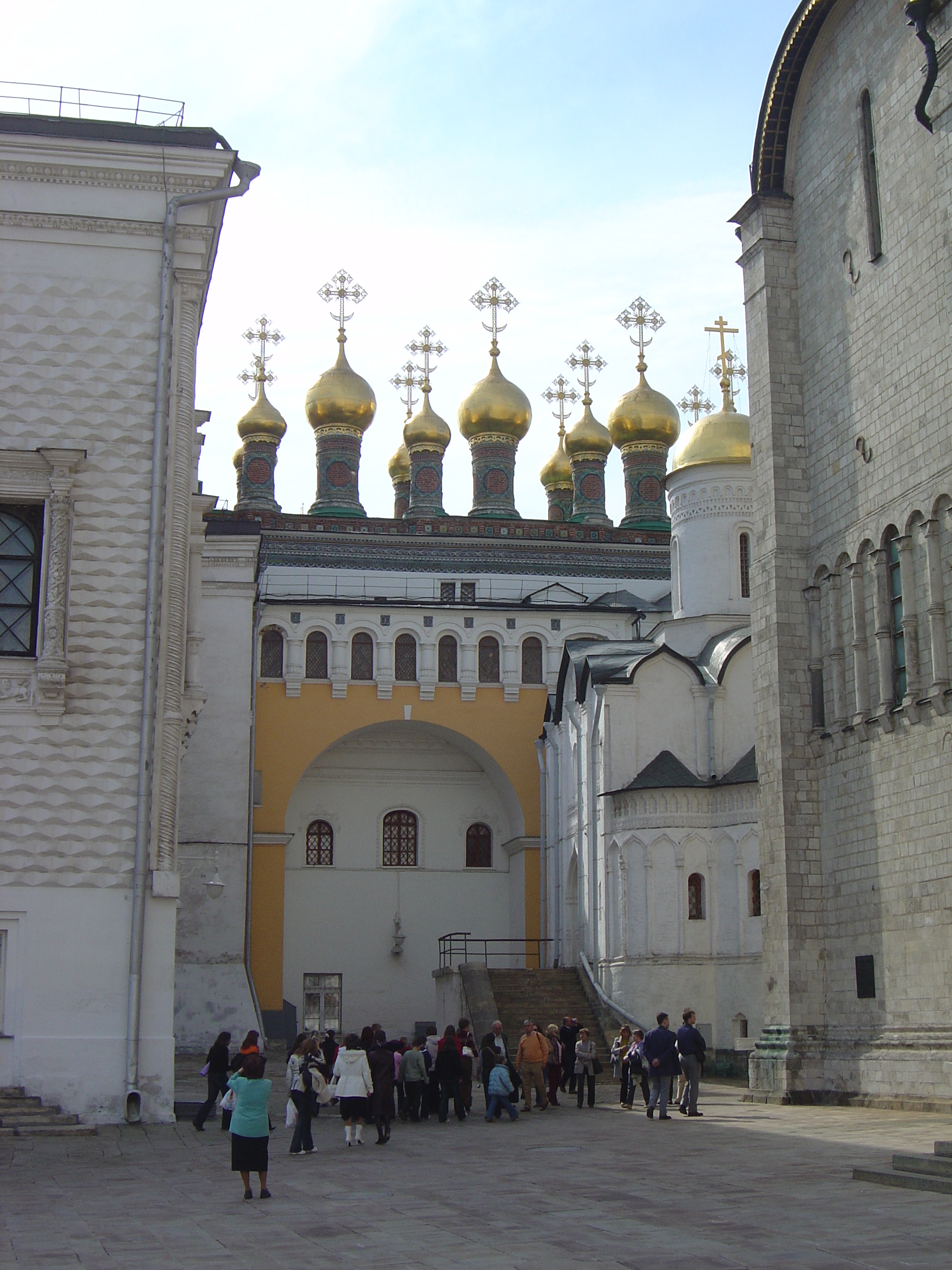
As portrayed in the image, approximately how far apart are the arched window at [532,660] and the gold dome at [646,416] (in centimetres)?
1323

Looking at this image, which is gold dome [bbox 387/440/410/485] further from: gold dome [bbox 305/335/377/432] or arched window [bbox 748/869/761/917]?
arched window [bbox 748/869/761/917]

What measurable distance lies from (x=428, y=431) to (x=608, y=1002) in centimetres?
2121

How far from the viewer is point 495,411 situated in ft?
137

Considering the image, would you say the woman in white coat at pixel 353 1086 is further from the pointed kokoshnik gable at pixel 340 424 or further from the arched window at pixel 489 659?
the pointed kokoshnik gable at pixel 340 424

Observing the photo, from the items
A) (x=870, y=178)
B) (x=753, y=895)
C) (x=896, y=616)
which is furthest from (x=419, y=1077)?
(x=870, y=178)

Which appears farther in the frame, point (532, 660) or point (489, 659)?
point (532, 660)

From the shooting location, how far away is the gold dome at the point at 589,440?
44.2 metres

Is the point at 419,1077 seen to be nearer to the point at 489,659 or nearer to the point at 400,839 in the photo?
the point at 489,659

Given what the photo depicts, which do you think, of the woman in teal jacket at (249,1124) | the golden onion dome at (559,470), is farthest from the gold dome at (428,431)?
the woman in teal jacket at (249,1124)

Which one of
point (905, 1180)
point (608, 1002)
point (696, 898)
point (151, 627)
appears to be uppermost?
point (151, 627)

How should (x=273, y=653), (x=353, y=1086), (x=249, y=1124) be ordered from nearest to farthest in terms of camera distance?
1. (x=249, y=1124)
2. (x=353, y=1086)
3. (x=273, y=653)

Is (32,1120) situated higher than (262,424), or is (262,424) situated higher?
(262,424)

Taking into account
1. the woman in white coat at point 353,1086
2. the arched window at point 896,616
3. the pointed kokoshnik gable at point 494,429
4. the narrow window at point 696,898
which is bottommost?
the woman in white coat at point 353,1086

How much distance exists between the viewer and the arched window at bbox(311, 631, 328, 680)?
103 ft
